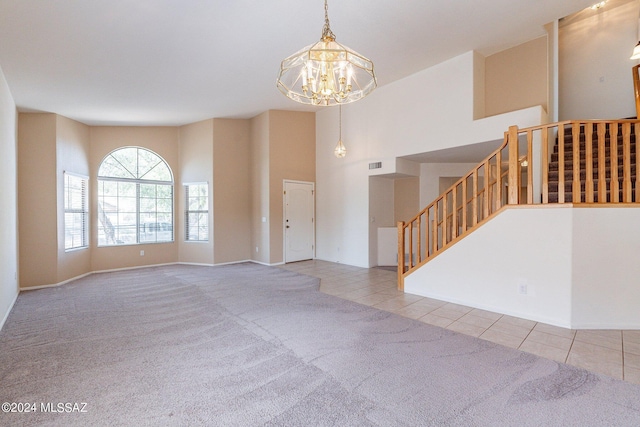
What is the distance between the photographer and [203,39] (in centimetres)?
380

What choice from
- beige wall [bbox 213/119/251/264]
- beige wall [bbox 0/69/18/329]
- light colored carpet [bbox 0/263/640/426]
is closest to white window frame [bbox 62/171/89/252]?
beige wall [bbox 0/69/18/329]

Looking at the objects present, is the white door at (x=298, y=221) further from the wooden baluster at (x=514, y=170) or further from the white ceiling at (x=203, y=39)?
the wooden baluster at (x=514, y=170)

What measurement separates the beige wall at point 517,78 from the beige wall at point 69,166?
7.86 m

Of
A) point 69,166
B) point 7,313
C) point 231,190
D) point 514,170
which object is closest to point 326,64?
point 514,170

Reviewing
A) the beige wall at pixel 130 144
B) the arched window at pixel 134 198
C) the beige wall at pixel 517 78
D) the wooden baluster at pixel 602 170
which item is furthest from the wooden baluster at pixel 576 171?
the arched window at pixel 134 198

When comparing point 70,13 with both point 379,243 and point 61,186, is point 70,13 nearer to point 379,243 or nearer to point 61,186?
point 61,186

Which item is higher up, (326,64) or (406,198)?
(326,64)

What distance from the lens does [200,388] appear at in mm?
2244

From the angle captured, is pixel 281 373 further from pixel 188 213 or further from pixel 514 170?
pixel 188 213

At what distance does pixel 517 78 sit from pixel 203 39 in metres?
5.00

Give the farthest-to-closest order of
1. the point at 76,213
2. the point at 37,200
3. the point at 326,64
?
1. the point at 76,213
2. the point at 37,200
3. the point at 326,64

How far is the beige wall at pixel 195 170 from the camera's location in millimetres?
7164

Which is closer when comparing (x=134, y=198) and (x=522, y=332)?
(x=522, y=332)

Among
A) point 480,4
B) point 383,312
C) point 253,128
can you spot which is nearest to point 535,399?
point 383,312
